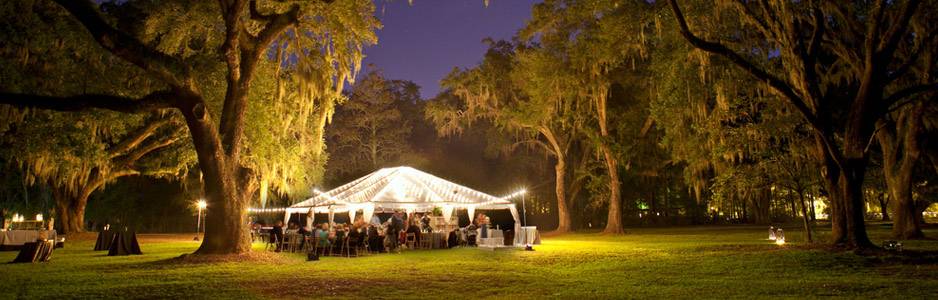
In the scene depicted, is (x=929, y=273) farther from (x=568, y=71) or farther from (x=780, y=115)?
(x=568, y=71)

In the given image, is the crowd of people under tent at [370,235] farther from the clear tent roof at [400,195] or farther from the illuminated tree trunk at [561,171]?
the illuminated tree trunk at [561,171]

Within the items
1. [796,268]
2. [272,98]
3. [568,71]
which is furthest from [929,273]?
[568,71]

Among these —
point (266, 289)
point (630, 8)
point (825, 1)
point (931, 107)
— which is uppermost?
point (630, 8)

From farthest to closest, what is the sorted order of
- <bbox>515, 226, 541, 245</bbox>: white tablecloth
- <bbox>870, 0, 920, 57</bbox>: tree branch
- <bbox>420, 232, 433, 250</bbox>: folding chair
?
1. <bbox>515, 226, 541, 245</bbox>: white tablecloth
2. <bbox>420, 232, 433, 250</bbox>: folding chair
3. <bbox>870, 0, 920, 57</bbox>: tree branch

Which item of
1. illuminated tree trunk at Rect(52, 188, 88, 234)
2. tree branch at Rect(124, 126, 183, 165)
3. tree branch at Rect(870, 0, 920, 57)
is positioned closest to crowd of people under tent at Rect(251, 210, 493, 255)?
tree branch at Rect(124, 126, 183, 165)

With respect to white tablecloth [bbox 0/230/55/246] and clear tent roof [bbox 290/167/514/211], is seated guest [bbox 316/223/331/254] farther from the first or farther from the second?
white tablecloth [bbox 0/230/55/246]

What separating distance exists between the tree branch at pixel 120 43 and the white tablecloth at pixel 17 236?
263 inches

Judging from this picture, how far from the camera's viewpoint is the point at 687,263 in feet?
34.8

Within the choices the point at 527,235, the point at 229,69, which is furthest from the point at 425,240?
the point at 229,69

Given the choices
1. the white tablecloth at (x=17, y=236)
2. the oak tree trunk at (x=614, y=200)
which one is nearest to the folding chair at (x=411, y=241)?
the white tablecloth at (x=17, y=236)

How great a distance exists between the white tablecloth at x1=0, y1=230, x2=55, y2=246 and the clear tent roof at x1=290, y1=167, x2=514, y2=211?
628 centimetres

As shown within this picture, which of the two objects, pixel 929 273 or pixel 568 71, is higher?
pixel 568 71

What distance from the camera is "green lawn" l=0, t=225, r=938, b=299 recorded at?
275 inches

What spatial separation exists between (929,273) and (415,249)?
11.0m
